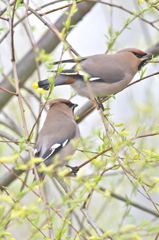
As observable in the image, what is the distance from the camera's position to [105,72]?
3.92 meters

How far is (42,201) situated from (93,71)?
6.92ft

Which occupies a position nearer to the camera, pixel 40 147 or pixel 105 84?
pixel 40 147

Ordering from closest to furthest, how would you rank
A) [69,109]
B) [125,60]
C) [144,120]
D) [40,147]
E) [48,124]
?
[40,147]
[48,124]
[69,109]
[125,60]
[144,120]

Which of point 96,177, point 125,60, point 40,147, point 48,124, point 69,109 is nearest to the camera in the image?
point 96,177

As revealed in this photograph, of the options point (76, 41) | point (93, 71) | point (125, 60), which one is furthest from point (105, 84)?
point (76, 41)

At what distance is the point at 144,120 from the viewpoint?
5.32 meters

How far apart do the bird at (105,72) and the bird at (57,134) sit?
0.60 ft

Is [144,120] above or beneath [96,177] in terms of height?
above

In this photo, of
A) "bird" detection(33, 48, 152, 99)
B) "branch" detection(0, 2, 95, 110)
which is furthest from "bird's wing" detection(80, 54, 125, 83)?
"branch" detection(0, 2, 95, 110)

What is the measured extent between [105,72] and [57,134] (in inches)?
33.9

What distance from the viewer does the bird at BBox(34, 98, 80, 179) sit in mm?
3061

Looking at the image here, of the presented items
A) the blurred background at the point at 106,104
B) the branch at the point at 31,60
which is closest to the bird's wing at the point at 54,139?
the blurred background at the point at 106,104

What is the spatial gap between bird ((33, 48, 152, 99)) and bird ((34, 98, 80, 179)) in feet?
0.60

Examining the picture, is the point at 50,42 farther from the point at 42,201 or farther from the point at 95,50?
the point at 95,50
